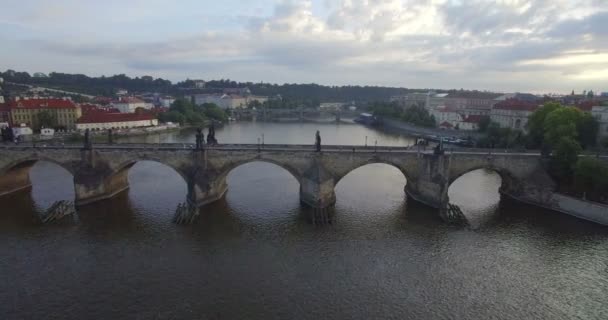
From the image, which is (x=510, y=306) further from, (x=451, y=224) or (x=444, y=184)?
(x=444, y=184)

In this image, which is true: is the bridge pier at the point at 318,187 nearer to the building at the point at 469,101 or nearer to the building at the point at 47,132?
the building at the point at 47,132

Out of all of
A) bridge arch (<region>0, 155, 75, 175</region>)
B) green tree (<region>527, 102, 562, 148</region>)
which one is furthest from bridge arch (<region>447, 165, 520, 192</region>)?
bridge arch (<region>0, 155, 75, 175</region>)

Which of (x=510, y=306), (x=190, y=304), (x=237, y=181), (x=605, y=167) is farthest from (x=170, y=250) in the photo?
(x=605, y=167)

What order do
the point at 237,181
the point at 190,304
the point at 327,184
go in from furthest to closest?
the point at 237,181 → the point at 327,184 → the point at 190,304

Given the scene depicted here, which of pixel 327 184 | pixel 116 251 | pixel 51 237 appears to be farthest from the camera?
pixel 327 184

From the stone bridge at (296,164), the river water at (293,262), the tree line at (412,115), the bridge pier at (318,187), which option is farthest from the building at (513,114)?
the bridge pier at (318,187)

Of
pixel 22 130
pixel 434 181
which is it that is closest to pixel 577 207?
pixel 434 181

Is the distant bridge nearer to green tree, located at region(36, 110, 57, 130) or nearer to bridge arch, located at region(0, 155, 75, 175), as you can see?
green tree, located at region(36, 110, 57, 130)
